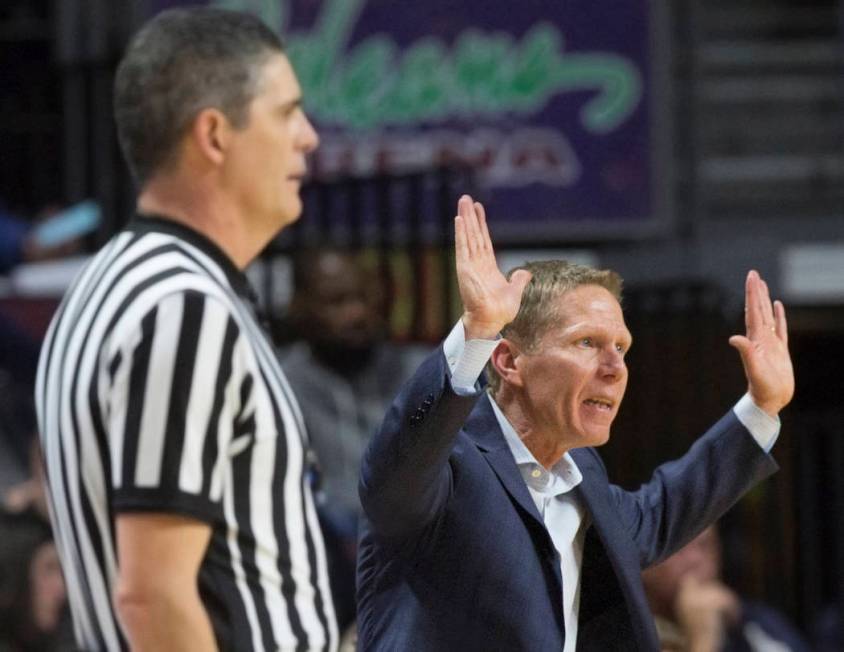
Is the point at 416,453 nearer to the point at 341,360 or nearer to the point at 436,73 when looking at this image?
the point at 341,360

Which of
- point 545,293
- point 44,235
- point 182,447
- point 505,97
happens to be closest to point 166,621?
point 182,447

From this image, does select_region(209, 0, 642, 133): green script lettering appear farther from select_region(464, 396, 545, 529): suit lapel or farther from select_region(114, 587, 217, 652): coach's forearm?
select_region(464, 396, 545, 529): suit lapel

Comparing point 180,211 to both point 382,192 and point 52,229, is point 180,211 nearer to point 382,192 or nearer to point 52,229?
point 382,192

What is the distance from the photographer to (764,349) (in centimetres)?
232

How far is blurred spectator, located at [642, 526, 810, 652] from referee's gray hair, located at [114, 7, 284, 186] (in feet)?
3.28

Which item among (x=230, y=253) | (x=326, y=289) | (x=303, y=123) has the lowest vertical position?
(x=326, y=289)

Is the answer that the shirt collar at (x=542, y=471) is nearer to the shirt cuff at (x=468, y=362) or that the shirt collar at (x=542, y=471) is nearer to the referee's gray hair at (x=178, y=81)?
the shirt cuff at (x=468, y=362)

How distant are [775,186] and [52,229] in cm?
427

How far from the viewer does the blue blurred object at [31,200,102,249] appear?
795 cm

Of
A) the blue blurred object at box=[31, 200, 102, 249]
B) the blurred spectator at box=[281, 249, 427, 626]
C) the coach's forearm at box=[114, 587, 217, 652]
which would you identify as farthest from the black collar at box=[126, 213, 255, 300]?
the blue blurred object at box=[31, 200, 102, 249]

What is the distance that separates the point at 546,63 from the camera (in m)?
9.69

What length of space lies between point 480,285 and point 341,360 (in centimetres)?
408

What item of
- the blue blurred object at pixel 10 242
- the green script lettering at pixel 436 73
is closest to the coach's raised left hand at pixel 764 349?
the blue blurred object at pixel 10 242

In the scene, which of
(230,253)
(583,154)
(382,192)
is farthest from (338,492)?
(583,154)
